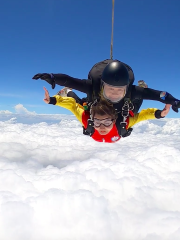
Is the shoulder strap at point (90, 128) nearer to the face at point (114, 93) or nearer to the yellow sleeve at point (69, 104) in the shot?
the yellow sleeve at point (69, 104)

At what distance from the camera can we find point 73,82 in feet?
11.2

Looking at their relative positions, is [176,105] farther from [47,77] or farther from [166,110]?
[47,77]

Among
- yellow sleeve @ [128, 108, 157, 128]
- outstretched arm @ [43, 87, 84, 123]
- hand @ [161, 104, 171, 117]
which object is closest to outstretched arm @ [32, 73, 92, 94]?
outstretched arm @ [43, 87, 84, 123]

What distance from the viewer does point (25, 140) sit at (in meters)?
196

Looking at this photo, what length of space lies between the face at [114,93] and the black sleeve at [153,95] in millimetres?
386

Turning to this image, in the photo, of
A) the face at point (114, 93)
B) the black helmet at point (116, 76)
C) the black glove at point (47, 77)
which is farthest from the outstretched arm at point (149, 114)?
the black glove at point (47, 77)

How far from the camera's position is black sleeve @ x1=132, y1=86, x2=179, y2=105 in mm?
3443

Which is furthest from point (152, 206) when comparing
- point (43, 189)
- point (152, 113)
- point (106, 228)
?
point (152, 113)

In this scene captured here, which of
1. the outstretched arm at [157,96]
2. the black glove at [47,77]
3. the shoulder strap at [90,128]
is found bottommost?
the shoulder strap at [90,128]

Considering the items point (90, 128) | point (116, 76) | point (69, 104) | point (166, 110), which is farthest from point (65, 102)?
point (166, 110)

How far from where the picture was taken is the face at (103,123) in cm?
376

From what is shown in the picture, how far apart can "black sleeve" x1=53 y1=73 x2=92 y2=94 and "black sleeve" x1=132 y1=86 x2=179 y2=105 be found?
897 millimetres

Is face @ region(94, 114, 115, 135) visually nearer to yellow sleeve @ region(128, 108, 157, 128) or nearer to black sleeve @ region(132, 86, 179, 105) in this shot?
yellow sleeve @ region(128, 108, 157, 128)

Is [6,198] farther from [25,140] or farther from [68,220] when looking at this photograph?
[25,140]
